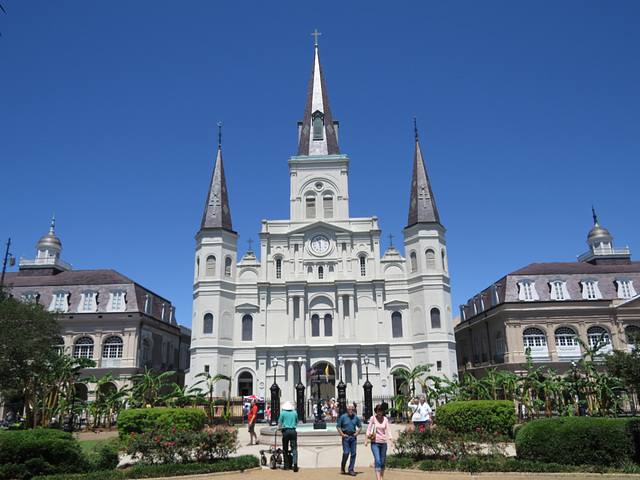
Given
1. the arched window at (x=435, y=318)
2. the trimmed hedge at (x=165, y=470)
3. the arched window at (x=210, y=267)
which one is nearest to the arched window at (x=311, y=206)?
the arched window at (x=210, y=267)

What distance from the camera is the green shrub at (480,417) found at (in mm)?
18609

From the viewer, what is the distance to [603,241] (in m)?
52.8

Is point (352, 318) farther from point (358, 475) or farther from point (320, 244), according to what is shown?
point (358, 475)

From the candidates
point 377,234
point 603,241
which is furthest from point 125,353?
point 603,241

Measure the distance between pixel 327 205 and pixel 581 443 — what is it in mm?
35429

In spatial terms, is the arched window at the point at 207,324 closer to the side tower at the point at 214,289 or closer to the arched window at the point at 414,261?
the side tower at the point at 214,289

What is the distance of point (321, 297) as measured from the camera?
4388cm

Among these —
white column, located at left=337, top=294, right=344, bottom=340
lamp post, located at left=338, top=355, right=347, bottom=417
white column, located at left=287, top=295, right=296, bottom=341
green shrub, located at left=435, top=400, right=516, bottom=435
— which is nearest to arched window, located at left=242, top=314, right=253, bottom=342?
white column, located at left=287, top=295, right=296, bottom=341

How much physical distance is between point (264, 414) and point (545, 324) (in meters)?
23.2

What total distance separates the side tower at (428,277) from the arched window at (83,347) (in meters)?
26.0

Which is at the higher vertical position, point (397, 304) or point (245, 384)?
point (397, 304)

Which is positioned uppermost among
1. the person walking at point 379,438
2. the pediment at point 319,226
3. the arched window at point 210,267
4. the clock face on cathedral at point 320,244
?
the pediment at point 319,226

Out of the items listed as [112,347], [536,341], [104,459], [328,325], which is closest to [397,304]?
[328,325]

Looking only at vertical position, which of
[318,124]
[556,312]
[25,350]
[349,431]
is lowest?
[349,431]
